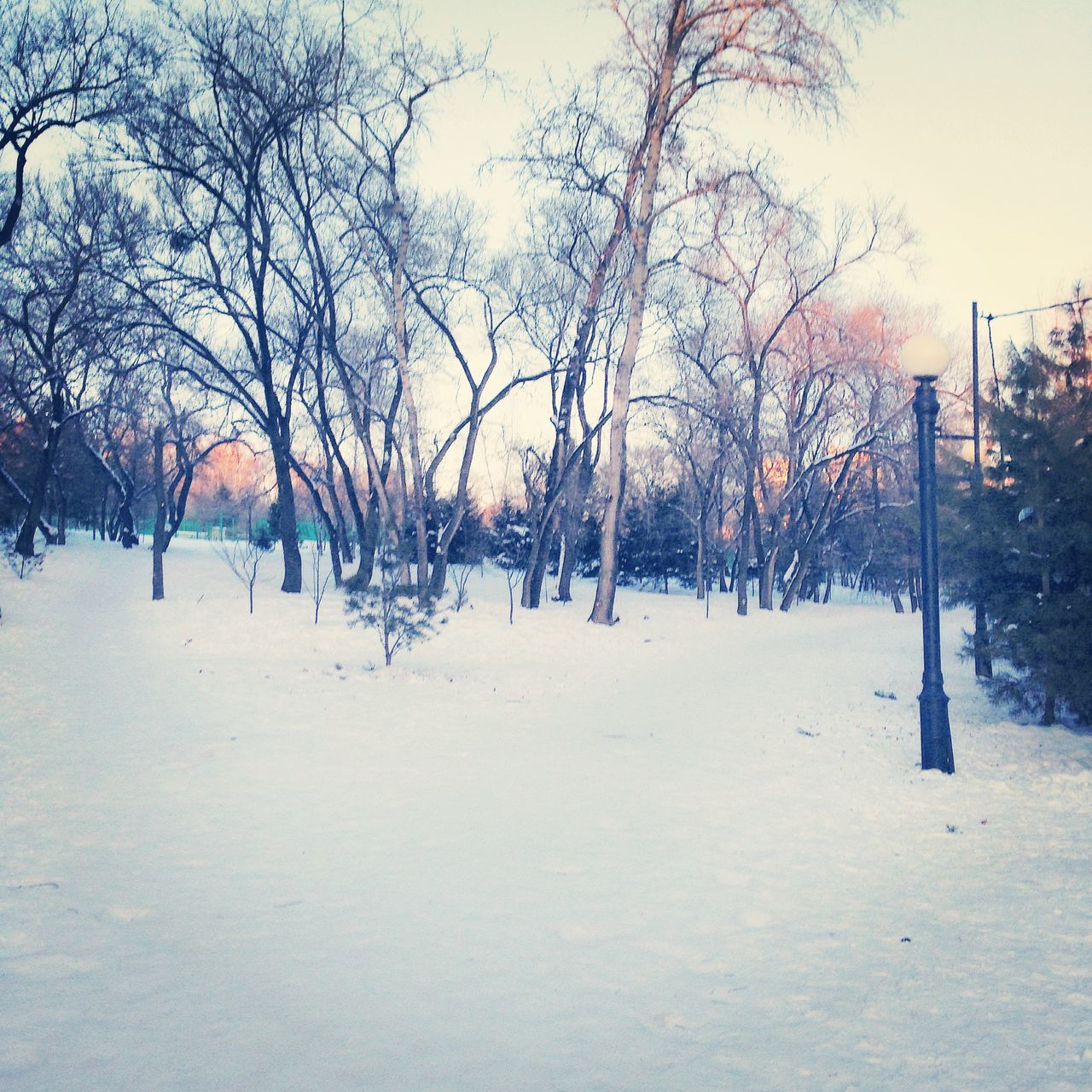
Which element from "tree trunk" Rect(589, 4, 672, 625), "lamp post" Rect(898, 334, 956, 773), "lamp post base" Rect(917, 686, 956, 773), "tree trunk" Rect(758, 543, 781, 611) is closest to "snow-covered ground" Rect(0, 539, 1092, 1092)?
"lamp post base" Rect(917, 686, 956, 773)

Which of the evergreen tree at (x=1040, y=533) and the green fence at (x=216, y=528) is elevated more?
the green fence at (x=216, y=528)

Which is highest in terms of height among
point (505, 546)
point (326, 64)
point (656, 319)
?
point (326, 64)

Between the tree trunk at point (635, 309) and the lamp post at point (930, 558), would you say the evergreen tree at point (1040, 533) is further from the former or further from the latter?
the tree trunk at point (635, 309)

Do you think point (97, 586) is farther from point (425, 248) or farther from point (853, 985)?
point (853, 985)

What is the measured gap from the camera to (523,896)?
15.0 feet

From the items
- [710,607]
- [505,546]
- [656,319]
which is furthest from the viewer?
[505,546]

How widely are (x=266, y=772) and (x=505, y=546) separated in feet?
109

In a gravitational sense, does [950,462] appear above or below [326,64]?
below

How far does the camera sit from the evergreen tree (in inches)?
356

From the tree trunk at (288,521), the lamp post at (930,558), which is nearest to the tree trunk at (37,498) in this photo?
the tree trunk at (288,521)

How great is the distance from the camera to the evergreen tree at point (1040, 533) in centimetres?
903

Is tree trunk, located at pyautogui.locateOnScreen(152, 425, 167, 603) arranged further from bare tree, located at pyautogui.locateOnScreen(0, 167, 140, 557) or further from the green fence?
Result: the green fence

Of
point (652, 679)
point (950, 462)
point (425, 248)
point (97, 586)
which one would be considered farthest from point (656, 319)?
point (97, 586)

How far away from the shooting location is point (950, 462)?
403 inches
